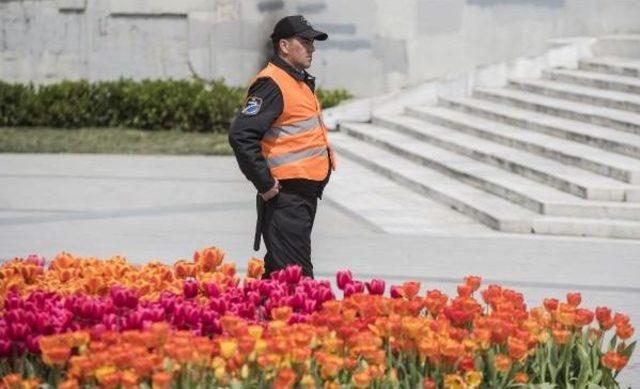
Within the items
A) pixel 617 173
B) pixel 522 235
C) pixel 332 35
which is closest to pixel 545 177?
pixel 617 173

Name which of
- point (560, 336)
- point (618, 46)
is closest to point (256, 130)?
point (560, 336)

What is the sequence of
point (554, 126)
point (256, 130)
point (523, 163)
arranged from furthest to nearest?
1. point (554, 126)
2. point (523, 163)
3. point (256, 130)

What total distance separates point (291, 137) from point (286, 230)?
0.44 metres

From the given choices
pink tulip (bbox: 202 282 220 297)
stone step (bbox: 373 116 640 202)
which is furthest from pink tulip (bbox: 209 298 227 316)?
stone step (bbox: 373 116 640 202)

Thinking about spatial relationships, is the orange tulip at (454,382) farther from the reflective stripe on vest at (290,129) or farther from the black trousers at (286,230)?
the reflective stripe on vest at (290,129)

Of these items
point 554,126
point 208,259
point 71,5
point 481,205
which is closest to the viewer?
point 208,259

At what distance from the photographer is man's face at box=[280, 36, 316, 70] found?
24.6 feet

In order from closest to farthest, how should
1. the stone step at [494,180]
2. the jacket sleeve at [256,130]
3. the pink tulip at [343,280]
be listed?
the pink tulip at [343,280], the jacket sleeve at [256,130], the stone step at [494,180]

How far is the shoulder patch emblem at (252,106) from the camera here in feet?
24.3

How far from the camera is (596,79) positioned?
16984 millimetres

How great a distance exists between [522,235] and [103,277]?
596 cm

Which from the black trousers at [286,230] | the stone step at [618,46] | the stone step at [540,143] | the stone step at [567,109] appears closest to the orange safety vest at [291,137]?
the black trousers at [286,230]

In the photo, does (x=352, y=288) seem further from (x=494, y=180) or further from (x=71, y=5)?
(x=71, y=5)

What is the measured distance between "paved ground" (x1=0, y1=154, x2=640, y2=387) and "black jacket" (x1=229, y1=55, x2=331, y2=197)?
1971 millimetres
